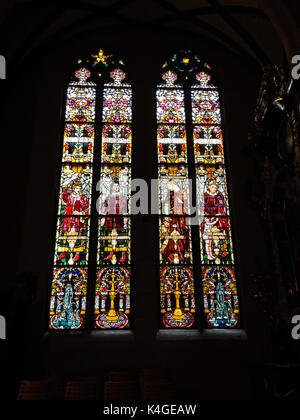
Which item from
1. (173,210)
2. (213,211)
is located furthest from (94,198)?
(213,211)

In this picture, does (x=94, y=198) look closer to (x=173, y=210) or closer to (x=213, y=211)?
(x=173, y=210)

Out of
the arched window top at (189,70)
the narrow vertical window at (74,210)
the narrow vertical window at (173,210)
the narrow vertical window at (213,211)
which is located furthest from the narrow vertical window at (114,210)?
the narrow vertical window at (213,211)

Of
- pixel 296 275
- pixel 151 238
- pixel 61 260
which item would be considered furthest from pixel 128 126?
pixel 296 275

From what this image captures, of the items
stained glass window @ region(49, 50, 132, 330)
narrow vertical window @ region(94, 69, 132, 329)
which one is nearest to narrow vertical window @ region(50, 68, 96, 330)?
stained glass window @ region(49, 50, 132, 330)

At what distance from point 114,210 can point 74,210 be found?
0.75m

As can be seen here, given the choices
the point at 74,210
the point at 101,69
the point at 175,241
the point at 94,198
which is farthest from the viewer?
the point at 101,69

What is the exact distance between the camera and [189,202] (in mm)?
7855

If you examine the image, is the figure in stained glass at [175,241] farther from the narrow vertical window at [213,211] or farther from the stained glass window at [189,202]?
the narrow vertical window at [213,211]

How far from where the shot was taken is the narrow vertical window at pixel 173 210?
7.07m

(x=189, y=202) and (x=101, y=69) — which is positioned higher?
(x=101, y=69)

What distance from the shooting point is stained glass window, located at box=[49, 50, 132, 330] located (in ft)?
22.9

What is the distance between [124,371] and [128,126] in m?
4.76

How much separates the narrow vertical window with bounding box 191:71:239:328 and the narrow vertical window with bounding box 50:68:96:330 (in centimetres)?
215
